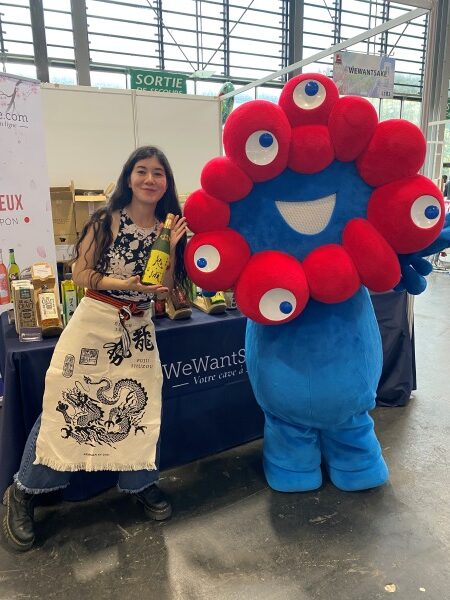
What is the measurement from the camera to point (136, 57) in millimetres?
8805

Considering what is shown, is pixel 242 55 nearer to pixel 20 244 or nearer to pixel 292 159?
pixel 20 244

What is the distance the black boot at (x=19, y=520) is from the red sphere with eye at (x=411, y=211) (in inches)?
62.1

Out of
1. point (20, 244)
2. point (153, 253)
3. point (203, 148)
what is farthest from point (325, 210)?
point (203, 148)

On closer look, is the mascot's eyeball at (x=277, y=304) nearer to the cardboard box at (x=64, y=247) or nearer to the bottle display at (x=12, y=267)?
the bottle display at (x=12, y=267)

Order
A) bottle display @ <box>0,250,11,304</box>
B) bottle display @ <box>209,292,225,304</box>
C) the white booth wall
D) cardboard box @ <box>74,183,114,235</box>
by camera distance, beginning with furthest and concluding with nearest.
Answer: the white booth wall < cardboard box @ <box>74,183,114,235</box> < bottle display @ <box>0,250,11,304</box> < bottle display @ <box>209,292,225,304</box>

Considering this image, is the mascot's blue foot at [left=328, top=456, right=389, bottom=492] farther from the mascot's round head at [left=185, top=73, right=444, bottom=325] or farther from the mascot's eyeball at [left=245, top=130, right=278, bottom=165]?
the mascot's eyeball at [left=245, top=130, right=278, bottom=165]

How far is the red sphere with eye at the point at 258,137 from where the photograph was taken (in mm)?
1495

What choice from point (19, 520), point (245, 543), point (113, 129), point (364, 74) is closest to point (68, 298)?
point (19, 520)

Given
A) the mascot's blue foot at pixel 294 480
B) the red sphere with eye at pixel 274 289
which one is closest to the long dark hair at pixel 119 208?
the red sphere with eye at pixel 274 289

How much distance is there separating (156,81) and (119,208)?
4.04m

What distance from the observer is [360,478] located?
1957 millimetres

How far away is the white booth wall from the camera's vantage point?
3.95 metres

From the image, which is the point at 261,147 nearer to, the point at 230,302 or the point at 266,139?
the point at 266,139

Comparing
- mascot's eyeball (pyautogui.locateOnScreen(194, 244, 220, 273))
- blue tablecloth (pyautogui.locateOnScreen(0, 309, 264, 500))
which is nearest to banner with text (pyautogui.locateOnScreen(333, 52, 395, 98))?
blue tablecloth (pyautogui.locateOnScreen(0, 309, 264, 500))
